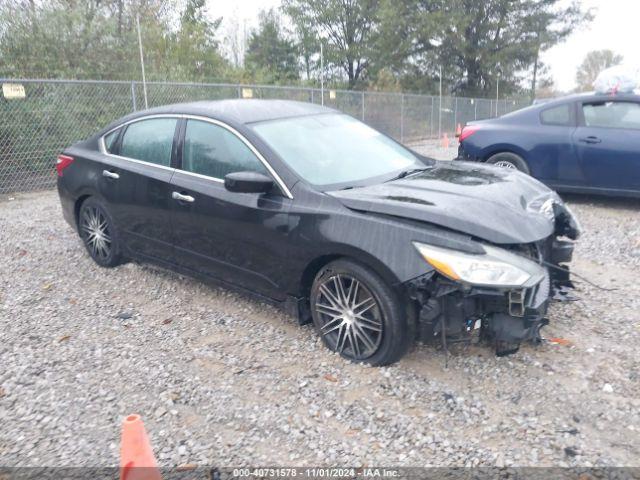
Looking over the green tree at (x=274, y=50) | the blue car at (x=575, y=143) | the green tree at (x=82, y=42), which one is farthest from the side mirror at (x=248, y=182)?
the green tree at (x=274, y=50)

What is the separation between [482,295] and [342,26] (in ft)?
106

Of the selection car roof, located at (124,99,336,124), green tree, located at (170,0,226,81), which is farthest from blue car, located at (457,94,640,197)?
green tree, located at (170,0,226,81)

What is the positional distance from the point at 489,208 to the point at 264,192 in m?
1.45

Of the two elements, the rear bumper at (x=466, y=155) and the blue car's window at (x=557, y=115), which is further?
the rear bumper at (x=466, y=155)

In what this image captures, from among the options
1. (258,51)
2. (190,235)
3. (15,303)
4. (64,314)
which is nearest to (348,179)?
(190,235)

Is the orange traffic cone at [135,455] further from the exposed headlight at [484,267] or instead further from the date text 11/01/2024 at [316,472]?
the exposed headlight at [484,267]

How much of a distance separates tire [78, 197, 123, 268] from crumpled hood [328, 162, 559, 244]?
100 inches

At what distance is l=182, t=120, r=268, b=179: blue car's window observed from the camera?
13.1 feet

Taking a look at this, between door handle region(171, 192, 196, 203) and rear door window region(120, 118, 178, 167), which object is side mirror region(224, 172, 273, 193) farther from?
rear door window region(120, 118, 178, 167)

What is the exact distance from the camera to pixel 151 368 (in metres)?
3.61

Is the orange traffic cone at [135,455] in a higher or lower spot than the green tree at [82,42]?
lower

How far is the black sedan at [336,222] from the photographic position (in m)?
3.15

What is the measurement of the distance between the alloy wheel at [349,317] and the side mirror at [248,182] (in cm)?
75

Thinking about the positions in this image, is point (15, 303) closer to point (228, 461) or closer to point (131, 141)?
→ point (131, 141)
